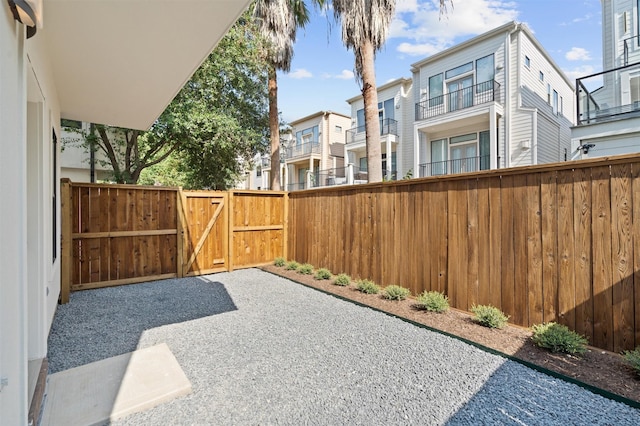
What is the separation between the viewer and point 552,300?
3322mm

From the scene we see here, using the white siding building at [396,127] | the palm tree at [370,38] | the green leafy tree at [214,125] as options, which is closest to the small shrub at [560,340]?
the palm tree at [370,38]

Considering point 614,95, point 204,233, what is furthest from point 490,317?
point 614,95

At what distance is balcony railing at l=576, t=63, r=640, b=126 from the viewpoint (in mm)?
A: 6711

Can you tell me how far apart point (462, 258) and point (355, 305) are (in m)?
1.65

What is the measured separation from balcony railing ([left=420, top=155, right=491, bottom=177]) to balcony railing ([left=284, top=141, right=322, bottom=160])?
8.19 metres

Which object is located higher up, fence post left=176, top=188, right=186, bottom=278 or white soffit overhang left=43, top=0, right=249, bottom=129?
white soffit overhang left=43, top=0, right=249, bottom=129

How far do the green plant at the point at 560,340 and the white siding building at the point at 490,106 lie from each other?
8457mm

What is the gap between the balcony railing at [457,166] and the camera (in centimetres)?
1081

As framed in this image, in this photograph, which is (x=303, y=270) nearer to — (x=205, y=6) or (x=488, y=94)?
(x=205, y=6)

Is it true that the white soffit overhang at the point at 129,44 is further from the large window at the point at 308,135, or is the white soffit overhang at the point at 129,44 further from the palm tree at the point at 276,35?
the large window at the point at 308,135

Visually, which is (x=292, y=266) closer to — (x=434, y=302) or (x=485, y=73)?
(x=434, y=302)

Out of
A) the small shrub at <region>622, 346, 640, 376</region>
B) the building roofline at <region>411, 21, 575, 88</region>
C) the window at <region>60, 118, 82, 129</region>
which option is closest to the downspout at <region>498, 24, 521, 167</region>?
the building roofline at <region>411, 21, 575, 88</region>

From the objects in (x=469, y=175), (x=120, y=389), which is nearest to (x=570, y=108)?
(x=469, y=175)

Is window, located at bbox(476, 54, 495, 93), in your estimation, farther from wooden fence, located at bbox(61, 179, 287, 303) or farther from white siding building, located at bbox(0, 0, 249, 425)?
white siding building, located at bbox(0, 0, 249, 425)
